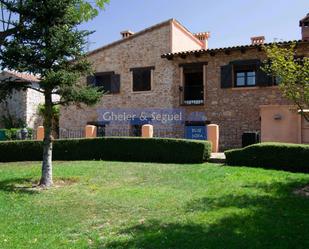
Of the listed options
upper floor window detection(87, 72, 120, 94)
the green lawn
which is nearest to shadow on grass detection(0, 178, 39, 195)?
the green lawn

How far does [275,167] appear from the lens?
13102mm

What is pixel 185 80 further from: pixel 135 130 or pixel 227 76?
pixel 135 130

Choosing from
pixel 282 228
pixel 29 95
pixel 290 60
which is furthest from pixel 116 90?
pixel 282 228

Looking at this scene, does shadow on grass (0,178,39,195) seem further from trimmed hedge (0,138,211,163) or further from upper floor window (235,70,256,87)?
upper floor window (235,70,256,87)

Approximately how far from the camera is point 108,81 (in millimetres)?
25234

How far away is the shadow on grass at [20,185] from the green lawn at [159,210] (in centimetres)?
A: 2

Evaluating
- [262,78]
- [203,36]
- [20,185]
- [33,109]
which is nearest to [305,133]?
[262,78]

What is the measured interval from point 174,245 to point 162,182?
5.21 meters

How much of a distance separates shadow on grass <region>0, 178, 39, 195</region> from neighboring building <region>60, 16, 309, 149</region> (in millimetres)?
8439

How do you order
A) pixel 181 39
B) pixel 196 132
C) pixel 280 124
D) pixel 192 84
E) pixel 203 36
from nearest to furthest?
pixel 280 124
pixel 196 132
pixel 192 84
pixel 181 39
pixel 203 36

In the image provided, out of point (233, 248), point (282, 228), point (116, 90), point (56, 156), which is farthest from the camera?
point (116, 90)

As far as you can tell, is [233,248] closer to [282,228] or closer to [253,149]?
[282,228]

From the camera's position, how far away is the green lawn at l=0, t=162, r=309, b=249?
6.70 metres

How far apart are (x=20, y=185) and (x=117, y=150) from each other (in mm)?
5193
